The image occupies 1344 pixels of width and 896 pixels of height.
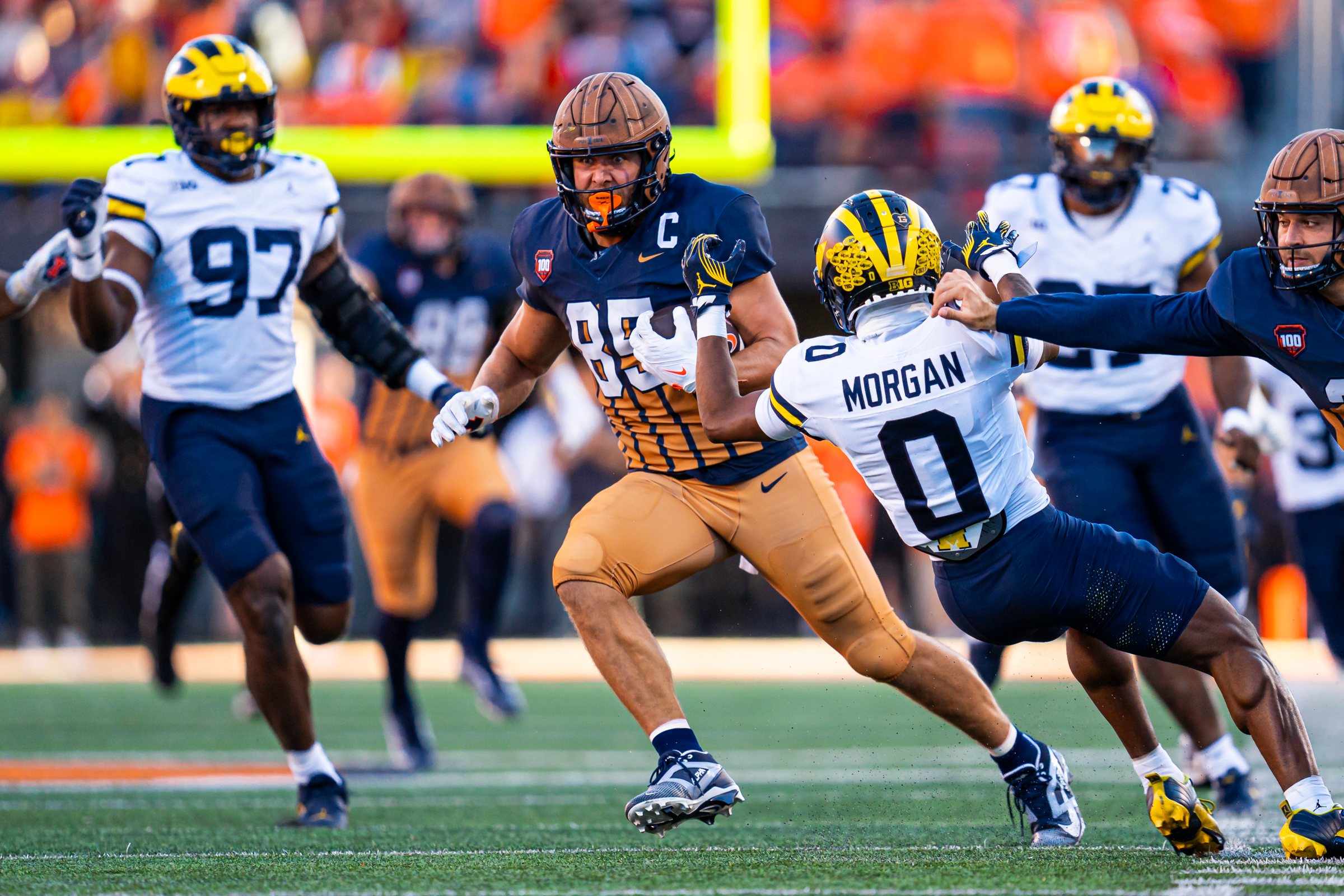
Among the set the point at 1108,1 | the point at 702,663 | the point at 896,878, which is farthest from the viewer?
the point at 1108,1

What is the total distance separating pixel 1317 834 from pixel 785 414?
134 centimetres

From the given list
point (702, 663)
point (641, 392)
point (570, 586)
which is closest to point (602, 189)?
point (641, 392)

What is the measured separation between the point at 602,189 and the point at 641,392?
49cm

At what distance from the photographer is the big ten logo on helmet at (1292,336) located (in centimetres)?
322

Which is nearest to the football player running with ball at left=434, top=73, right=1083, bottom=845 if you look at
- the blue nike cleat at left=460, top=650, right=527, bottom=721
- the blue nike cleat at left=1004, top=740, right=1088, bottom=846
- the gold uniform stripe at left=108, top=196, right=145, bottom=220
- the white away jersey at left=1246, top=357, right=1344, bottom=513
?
the blue nike cleat at left=1004, top=740, right=1088, bottom=846

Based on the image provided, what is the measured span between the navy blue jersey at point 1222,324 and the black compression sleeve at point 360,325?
209 centimetres

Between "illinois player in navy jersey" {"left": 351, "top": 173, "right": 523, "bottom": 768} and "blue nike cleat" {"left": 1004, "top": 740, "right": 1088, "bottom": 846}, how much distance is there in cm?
311

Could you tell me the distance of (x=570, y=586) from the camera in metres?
3.74

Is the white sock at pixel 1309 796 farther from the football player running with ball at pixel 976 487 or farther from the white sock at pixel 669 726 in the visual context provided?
the white sock at pixel 669 726

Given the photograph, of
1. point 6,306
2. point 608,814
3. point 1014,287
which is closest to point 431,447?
point 6,306

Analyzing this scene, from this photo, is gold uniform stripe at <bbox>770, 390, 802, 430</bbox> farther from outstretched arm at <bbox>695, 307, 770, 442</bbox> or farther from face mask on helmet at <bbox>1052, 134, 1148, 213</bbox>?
face mask on helmet at <bbox>1052, 134, 1148, 213</bbox>

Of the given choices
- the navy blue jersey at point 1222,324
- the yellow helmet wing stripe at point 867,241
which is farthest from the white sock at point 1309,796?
→ the yellow helmet wing stripe at point 867,241

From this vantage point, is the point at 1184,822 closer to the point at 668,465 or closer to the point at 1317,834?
the point at 1317,834

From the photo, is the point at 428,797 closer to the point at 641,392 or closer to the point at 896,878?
the point at 641,392
